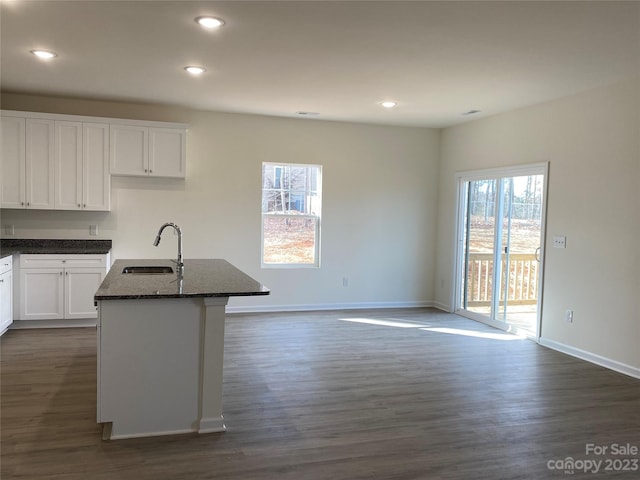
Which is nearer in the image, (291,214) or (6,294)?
(6,294)

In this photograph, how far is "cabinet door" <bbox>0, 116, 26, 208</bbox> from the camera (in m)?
5.25

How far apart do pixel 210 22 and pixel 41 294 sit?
3549 mm

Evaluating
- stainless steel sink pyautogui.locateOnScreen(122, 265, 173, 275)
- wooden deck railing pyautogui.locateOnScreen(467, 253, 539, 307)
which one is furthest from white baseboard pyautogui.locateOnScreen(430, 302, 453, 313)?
stainless steel sink pyautogui.locateOnScreen(122, 265, 173, 275)

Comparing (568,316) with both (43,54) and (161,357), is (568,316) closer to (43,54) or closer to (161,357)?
(161,357)

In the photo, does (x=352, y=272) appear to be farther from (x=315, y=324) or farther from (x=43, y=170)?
(x=43, y=170)

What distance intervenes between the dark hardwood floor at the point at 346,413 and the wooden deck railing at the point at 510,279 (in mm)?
585

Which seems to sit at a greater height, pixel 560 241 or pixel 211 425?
pixel 560 241

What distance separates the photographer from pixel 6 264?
16.0ft

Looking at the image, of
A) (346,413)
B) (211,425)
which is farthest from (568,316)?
(211,425)

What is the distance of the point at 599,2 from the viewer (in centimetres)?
274

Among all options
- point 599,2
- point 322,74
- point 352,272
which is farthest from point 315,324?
point 599,2

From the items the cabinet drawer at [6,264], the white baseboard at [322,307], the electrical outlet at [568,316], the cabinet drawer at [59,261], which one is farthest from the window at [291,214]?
the electrical outlet at [568,316]

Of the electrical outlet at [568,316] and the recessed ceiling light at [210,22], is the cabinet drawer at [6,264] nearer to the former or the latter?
the recessed ceiling light at [210,22]

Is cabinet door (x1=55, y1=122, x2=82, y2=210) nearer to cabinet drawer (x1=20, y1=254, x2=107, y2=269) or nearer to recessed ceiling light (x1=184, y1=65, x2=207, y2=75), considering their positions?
cabinet drawer (x1=20, y1=254, x2=107, y2=269)
